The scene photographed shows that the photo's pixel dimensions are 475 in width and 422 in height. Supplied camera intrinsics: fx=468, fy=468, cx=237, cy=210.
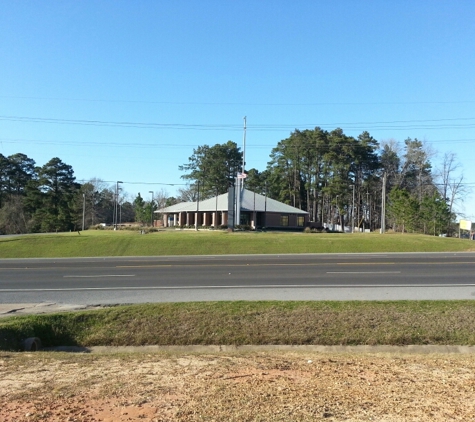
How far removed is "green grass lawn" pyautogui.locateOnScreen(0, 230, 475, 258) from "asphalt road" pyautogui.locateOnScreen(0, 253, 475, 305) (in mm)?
10243

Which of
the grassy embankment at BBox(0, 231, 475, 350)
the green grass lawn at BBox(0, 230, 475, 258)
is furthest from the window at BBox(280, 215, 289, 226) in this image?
the grassy embankment at BBox(0, 231, 475, 350)

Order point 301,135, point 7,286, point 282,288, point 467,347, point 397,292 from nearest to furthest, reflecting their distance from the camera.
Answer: point 467,347 → point 397,292 → point 282,288 → point 7,286 → point 301,135

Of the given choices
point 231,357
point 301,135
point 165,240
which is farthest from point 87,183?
point 231,357

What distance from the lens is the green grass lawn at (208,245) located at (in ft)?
98.1

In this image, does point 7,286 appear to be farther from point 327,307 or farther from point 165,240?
point 165,240

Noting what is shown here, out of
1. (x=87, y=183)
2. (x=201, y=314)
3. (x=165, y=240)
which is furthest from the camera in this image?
(x=87, y=183)

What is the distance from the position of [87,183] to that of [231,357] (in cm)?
9345

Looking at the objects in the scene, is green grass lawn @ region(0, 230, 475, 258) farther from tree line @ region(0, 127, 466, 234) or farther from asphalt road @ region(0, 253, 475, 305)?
tree line @ region(0, 127, 466, 234)

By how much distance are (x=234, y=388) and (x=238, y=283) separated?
9370mm

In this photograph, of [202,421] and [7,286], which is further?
[7,286]

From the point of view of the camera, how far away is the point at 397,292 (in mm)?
11656

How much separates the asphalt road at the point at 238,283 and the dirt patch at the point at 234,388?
516cm

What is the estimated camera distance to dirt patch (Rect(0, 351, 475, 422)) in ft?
12.8

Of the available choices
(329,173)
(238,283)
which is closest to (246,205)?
(329,173)
